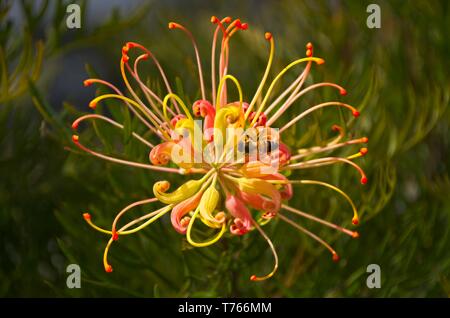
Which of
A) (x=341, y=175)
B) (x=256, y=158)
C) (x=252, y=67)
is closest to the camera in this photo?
(x=256, y=158)

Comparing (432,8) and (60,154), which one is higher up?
(432,8)

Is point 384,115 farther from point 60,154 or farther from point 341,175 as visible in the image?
point 60,154

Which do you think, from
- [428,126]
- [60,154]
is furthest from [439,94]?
[60,154]

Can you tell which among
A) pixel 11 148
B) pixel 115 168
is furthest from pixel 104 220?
pixel 11 148

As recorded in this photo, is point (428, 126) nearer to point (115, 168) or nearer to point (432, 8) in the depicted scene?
point (432, 8)

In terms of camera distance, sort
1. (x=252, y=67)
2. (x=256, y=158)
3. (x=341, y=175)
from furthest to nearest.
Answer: (x=252, y=67)
(x=341, y=175)
(x=256, y=158)

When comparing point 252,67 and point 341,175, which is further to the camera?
point 252,67
